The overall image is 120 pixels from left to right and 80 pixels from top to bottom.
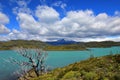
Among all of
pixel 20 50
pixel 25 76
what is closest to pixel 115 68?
pixel 20 50

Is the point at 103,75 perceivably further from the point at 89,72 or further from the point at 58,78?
the point at 58,78

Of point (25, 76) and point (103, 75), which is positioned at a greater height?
point (103, 75)

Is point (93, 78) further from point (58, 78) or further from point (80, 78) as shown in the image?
point (58, 78)

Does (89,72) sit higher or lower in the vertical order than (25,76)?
higher

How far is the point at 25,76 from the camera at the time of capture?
43.3m

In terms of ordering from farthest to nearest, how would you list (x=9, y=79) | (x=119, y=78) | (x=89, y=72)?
(x=9, y=79)
(x=89, y=72)
(x=119, y=78)

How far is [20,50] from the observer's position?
3806cm

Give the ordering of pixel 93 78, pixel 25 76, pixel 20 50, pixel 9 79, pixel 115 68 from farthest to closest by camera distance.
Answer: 1. pixel 9 79
2. pixel 25 76
3. pixel 20 50
4. pixel 115 68
5. pixel 93 78

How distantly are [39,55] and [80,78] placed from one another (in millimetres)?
28313

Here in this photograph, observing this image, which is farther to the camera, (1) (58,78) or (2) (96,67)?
(2) (96,67)

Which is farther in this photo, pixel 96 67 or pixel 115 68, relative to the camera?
pixel 96 67

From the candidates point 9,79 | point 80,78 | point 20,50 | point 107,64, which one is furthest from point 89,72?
point 9,79

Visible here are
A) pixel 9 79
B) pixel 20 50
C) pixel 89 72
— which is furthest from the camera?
pixel 9 79

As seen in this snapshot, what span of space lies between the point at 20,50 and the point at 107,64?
25.5 metres
